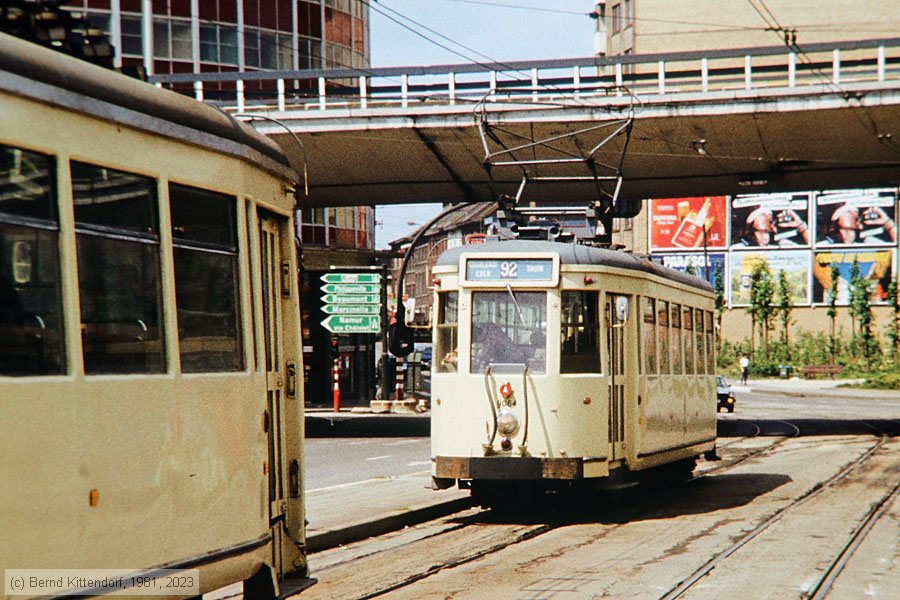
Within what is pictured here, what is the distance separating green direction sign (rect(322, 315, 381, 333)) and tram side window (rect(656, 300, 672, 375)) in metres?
22.0

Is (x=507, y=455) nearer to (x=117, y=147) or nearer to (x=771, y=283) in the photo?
(x=117, y=147)

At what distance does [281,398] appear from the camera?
740 cm

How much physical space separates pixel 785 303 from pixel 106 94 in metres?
75.8

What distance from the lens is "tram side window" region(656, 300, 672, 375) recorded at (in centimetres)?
1575

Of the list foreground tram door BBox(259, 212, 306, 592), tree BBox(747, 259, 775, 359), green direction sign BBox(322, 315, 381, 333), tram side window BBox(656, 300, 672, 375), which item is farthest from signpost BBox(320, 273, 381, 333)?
tree BBox(747, 259, 775, 359)

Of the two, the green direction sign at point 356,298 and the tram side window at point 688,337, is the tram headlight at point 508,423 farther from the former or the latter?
the green direction sign at point 356,298

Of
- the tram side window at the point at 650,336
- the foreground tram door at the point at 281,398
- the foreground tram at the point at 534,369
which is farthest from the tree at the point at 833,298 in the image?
the foreground tram door at the point at 281,398

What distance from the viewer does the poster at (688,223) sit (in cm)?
8262

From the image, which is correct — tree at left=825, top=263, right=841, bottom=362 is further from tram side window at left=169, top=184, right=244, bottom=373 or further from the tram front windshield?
tram side window at left=169, top=184, right=244, bottom=373

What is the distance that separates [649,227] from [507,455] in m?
72.3

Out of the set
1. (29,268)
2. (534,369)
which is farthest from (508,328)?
(29,268)

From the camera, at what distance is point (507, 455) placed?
1324 centimetres

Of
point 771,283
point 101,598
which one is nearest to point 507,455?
point 101,598

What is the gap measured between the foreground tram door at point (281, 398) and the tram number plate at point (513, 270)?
6118mm
